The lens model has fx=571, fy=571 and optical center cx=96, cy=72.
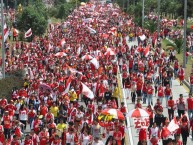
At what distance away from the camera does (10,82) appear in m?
30.0

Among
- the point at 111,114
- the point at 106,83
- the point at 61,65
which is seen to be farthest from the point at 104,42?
the point at 111,114

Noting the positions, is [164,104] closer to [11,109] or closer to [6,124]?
[11,109]

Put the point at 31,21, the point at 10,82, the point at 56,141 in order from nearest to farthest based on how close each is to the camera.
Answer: the point at 56,141 → the point at 10,82 → the point at 31,21

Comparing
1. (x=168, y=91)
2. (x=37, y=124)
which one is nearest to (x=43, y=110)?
(x=37, y=124)

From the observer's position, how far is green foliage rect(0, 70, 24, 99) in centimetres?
2811

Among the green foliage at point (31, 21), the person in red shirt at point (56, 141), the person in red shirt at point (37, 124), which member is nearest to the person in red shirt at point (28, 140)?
the person in red shirt at point (56, 141)

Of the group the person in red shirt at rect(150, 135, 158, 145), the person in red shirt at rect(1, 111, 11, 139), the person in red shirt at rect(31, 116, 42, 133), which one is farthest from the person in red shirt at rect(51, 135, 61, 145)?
the person in red shirt at rect(1, 111, 11, 139)

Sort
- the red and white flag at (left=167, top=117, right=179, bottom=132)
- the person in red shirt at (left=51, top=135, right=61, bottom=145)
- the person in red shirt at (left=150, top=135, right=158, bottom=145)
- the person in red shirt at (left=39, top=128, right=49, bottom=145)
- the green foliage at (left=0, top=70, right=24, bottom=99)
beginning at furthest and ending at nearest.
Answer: the green foliage at (left=0, top=70, right=24, bottom=99) < the red and white flag at (left=167, top=117, right=179, bottom=132) < the person in red shirt at (left=39, top=128, right=49, bottom=145) < the person in red shirt at (left=150, top=135, right=158, bottom=145) < the person in red shirt at (left=51, top=135, right=61, bottom=145)

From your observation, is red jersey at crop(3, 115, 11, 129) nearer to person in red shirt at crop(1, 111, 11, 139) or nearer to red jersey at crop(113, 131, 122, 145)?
person in red shirt at crop(1, 111, 11, 139)

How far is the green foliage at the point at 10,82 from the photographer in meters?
28.1

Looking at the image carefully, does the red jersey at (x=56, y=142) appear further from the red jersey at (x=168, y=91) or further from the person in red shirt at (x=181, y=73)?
the person in red shirt at (x=181, y=73)

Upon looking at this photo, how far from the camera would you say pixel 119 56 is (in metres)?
39.6

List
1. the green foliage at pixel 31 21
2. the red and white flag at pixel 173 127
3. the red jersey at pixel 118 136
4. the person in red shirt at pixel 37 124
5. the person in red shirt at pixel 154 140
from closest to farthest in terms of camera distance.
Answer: the person in red shirt at pixel 154 140
the red jersey at pixel 118 136
the red and white flag at pixel 173 127
the person in red shirt at pixel 37 124
the green foliage at pixel 31 21

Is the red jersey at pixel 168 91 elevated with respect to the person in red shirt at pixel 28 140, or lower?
lower
